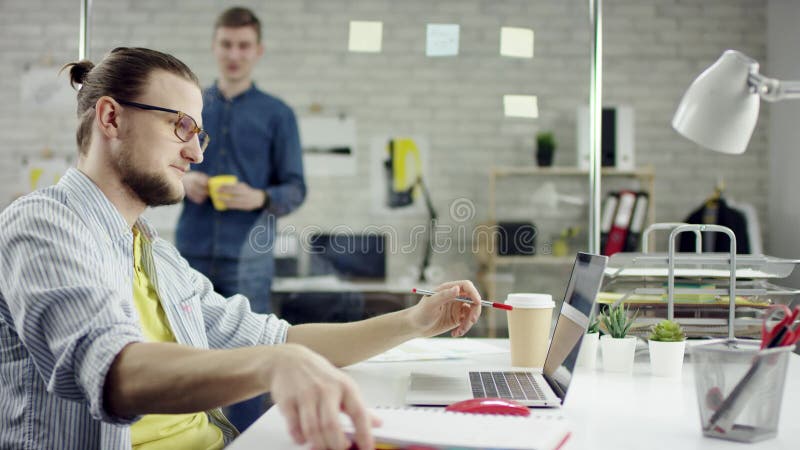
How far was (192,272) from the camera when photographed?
5.44 ft

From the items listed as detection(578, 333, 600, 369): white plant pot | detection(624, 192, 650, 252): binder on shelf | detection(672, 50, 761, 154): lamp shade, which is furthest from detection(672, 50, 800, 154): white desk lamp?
detection(624, 192, 650, 252): binder on shelf

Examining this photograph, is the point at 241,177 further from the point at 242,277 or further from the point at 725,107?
the point at 725,107

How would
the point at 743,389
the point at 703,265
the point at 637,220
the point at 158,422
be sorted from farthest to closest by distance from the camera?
the point at 637,220 < the point at 703,265 < the point at 158,422 < the point at 743,389

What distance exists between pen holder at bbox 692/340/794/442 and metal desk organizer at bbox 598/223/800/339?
59 cm

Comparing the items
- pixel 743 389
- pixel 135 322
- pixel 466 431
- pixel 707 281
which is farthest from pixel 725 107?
pixel 135 322

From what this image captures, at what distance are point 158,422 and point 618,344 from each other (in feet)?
2.88

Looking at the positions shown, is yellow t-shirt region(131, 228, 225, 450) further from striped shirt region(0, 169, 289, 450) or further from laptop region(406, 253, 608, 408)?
laptop region(406, 253, 608, 408)

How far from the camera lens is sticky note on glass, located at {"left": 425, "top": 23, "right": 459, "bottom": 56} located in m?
3.14

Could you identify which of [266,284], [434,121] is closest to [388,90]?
[434,121]

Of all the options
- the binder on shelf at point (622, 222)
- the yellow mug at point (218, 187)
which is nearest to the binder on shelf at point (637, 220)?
the binder on shelf at point (622, 222)

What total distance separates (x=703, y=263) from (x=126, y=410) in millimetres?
1252

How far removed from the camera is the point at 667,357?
1457mm

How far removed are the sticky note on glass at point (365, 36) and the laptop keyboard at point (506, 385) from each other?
78.8 inches

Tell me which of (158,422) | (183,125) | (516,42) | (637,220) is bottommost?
(158,422)
